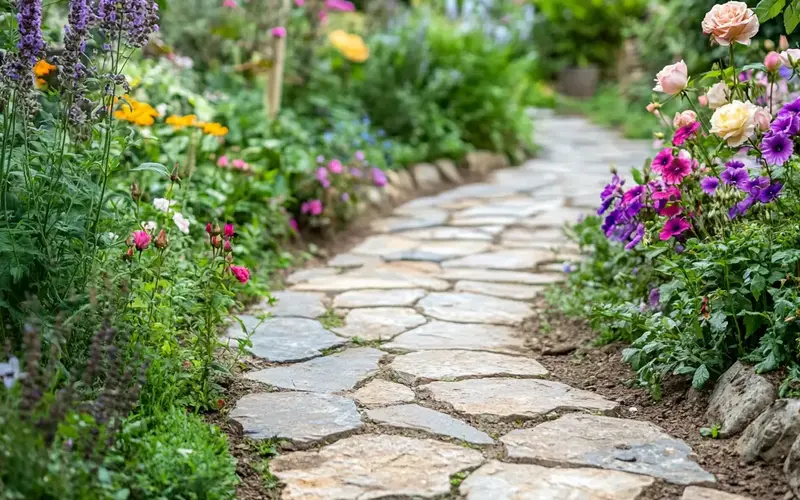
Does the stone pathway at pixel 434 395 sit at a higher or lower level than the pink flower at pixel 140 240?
lower

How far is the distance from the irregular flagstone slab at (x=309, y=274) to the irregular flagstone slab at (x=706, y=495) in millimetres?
2338

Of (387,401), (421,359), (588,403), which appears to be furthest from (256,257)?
(588,403)

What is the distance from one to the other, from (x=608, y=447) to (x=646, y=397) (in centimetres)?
42

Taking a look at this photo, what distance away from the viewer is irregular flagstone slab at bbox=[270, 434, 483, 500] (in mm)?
2086

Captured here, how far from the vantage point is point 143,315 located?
8.64ft

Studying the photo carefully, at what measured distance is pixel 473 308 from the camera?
146 inches

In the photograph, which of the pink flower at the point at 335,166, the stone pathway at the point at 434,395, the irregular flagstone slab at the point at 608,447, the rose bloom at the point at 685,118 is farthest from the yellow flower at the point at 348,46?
the irregular flagstone slab at the point at 608,447

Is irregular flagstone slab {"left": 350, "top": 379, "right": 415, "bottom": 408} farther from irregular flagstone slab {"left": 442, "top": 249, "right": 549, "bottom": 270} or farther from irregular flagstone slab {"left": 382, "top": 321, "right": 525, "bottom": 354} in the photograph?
irregular flagstone slab {"left": 442, "top": 249, "right": 549, "bottom": 270}

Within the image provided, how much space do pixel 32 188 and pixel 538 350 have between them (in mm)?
1775

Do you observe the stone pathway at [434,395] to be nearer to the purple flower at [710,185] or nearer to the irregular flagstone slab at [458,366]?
the irregular flagstone slab at [458,366]

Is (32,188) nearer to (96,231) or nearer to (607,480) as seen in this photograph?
(96,231)

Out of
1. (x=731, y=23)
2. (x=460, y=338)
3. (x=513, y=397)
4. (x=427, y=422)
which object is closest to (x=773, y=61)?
(x=731, y=23)

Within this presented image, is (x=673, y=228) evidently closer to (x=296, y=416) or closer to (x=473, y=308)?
(x=473, y=308)

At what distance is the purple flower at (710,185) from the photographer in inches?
112
